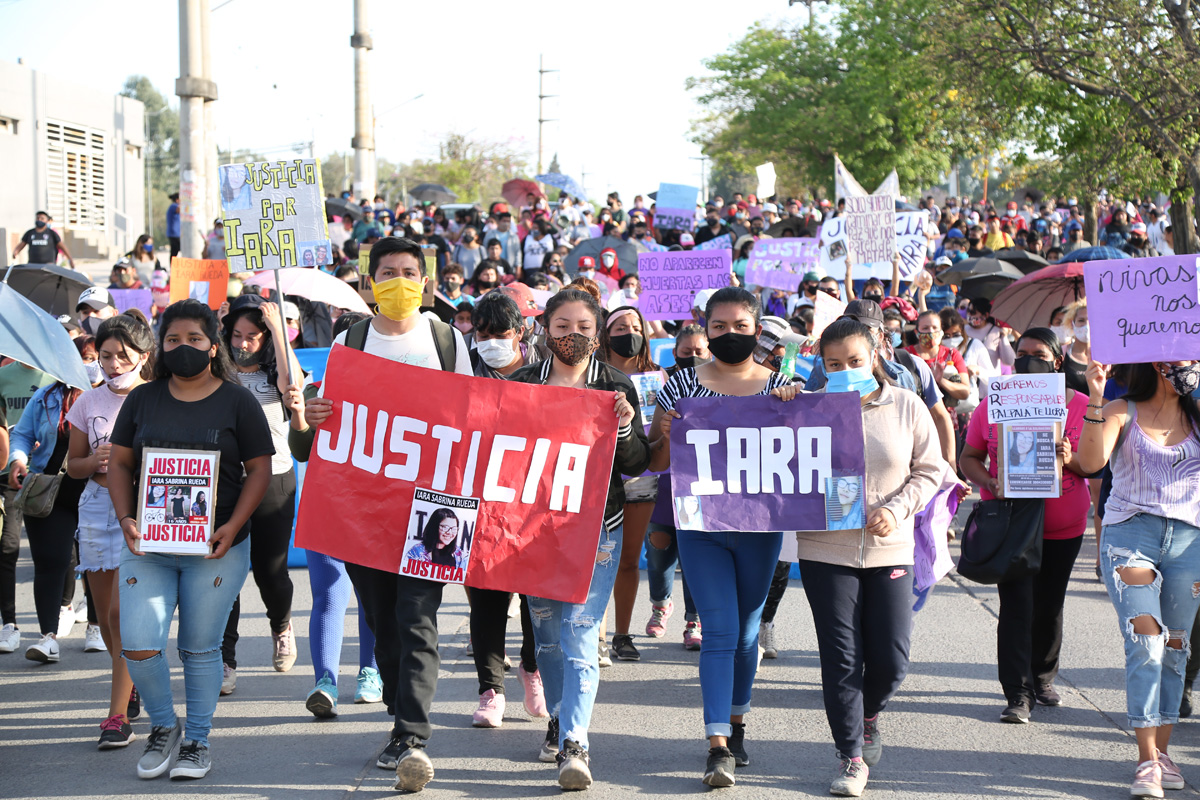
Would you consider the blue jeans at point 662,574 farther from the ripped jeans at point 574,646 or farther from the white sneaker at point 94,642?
the white sneaker at point 94,642

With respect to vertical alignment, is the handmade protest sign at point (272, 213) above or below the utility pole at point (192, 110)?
below

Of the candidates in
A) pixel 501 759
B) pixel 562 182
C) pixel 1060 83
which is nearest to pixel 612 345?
pixel 501 759

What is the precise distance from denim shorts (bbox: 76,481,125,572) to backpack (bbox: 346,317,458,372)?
1.54m

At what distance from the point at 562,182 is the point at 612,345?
19192 mm

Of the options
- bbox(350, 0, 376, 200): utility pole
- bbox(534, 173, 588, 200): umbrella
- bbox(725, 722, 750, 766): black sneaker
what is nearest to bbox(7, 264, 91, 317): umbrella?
bbox(725, 722, 750, 766): black sneaker

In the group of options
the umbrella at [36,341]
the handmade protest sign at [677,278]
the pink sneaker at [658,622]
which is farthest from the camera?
the handmade protest sign at [677,278]

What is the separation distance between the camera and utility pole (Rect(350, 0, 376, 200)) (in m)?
26.7

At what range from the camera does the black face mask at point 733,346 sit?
509cm

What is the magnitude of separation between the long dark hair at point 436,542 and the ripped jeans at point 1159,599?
109 inches

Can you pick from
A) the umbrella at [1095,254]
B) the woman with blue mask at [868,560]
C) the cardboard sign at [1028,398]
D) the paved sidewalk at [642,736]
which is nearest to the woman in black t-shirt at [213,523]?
the paved sidewalk at [642,736]

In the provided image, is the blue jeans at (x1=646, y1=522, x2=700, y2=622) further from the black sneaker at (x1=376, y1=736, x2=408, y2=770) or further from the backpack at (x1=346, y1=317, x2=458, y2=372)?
the black sneaker at (x1=376, y1=736, x2=408, y2=770)

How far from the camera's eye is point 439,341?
209 inches

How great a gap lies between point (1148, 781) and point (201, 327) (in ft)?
14.1

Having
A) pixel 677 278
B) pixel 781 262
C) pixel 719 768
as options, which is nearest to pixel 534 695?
pixel 719 768
